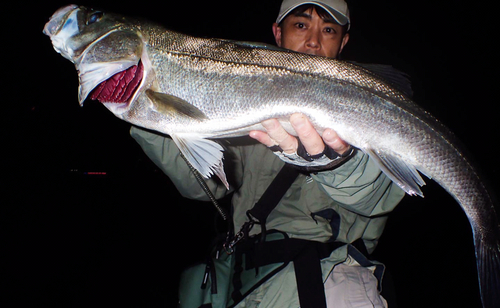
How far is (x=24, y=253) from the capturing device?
5105 millimetres

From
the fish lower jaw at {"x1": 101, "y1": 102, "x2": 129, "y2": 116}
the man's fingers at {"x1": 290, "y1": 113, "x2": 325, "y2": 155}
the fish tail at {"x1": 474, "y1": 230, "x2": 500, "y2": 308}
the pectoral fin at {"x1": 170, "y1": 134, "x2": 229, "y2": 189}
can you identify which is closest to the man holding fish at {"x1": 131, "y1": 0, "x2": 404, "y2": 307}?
the man's fingers at {"x1": 290, "y1": 113, "x2": 325, "y2": 155}

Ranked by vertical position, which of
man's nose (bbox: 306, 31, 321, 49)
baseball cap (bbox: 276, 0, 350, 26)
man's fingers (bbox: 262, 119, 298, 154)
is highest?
baseball cap (bbox: 276, 0, 350, 26)

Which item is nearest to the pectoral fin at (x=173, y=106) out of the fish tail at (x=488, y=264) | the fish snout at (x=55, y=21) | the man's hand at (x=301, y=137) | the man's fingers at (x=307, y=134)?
the man's hand at (x=301, y=137)

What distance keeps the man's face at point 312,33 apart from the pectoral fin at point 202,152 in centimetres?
173

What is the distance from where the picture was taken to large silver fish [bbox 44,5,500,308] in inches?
58.1

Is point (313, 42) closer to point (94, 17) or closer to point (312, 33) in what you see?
point (312, 33)

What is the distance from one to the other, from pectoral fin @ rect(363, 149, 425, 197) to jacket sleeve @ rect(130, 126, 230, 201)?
144 cm

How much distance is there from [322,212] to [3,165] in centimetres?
1290

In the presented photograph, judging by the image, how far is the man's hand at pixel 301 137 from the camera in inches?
61.0

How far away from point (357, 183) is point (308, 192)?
0.55 metres

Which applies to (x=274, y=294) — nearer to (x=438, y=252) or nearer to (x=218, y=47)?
(x=218, y=47)

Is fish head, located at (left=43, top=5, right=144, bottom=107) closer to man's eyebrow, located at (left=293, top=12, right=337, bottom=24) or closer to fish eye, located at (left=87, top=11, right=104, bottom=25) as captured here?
fish eye, located at (left=87, top=11, right=104, bottom=25)

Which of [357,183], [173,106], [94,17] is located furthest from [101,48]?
[357,183]

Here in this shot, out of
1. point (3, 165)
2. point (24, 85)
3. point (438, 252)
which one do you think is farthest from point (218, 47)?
point (24, 85)
